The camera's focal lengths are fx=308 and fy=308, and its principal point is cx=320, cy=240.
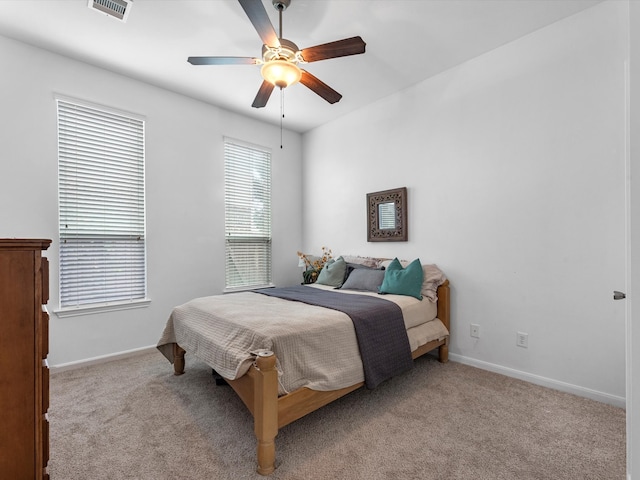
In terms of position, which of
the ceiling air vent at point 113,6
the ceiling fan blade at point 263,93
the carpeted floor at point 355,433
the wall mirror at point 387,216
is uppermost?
the ceiling air vent at point 113,6

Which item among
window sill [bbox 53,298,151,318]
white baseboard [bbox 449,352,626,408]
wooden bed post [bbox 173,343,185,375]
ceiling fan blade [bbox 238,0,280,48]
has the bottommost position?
white baseboard [bbox 449,352,626,408]

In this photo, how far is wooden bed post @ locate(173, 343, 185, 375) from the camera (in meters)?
2.61

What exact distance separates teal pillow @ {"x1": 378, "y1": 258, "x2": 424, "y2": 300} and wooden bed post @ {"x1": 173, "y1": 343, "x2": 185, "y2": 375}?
6.14ft

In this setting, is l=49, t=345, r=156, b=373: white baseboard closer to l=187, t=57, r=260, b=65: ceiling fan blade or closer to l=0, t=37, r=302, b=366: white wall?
l=0, t=37, r=302, b=366: white wall

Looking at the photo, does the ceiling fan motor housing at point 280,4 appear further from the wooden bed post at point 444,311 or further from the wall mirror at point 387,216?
the wooden bed post at point 444,311

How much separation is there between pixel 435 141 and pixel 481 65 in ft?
2.45

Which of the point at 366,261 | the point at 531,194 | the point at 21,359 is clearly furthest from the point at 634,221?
the point at 366,261

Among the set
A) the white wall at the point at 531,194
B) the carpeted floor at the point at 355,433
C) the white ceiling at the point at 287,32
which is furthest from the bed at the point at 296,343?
the white ceiling at the point at 287,32

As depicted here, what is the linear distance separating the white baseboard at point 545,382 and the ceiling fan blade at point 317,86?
104 inches

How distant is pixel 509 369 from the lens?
8.73 feet

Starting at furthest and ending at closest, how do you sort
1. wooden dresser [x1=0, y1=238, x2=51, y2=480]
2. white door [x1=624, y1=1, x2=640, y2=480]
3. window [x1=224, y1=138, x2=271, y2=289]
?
window [x1=224, y1=138, x2=271, y2=289] → wooden dresser [x1=0, y1=238, x2=51, y2=480] → white door [x1=624, y1=1, x2=640, y2=480]

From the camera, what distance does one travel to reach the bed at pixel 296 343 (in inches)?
63.8

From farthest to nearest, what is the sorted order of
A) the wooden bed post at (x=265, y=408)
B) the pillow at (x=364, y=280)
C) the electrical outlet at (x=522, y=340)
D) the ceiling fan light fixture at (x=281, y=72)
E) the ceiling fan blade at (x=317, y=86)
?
the pillow at (x=364, y=280), the electrical outlet at (x=522, y=340), the ceiling fan blade at (x=317, y=86), the ceiling fan light fixture at (x=281, y=72), the wooden bed post at (x=265, y=408)

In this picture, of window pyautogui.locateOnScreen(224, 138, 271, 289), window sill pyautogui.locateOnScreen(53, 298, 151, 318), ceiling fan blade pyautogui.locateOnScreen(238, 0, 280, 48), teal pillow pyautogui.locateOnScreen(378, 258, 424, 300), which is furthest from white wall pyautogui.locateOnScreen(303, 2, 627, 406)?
window sill pyautogui.locateOnScreen(53, 298, 151, 318)
